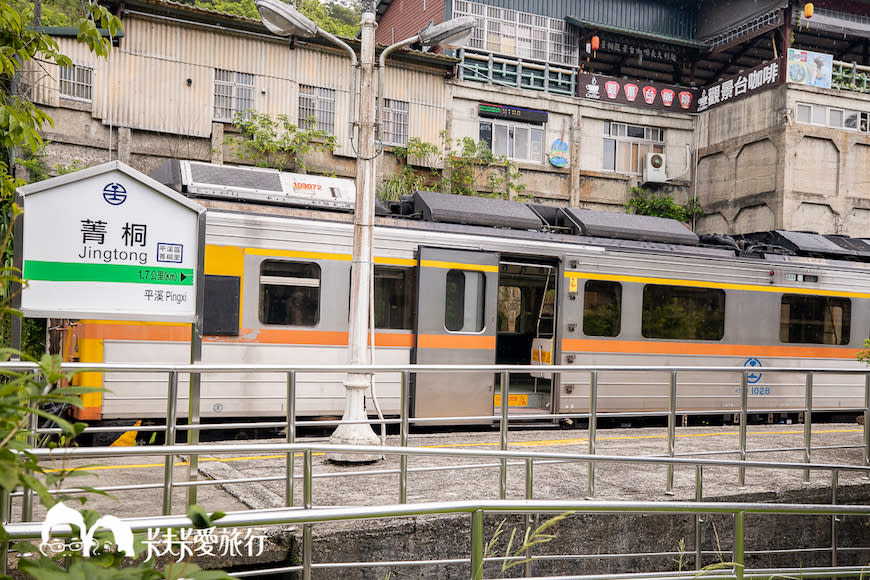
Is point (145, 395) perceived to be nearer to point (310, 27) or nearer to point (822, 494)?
point (310, 27)

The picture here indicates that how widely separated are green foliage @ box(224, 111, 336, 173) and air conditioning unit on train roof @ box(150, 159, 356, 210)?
814cm

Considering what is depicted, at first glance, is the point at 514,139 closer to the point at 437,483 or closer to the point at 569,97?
the point at 569,97

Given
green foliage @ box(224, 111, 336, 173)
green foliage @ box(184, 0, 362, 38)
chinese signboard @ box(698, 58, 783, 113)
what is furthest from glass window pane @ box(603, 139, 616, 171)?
green foliage @ box(224, 111, 336, 173)

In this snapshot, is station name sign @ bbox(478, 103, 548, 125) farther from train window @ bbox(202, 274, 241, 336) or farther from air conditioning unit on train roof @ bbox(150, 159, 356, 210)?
train window @ bbox(202, 274, 241, 336)

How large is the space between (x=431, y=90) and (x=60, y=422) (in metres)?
20.3

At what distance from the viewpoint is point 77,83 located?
16797 mm

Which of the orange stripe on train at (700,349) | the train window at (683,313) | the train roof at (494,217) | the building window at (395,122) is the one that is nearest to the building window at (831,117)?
the train roof at (494,217)

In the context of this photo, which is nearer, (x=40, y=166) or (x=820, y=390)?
(x=820, y=390)

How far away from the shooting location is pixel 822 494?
7461 mm

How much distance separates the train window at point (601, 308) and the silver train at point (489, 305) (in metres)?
0.02

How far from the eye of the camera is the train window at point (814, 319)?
12852 mm

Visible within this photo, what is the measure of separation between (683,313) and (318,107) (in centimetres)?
1167

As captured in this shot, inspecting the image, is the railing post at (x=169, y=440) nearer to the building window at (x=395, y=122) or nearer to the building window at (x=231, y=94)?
the building window at (x=231, y=94)

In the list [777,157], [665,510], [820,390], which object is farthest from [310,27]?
[777,157]
